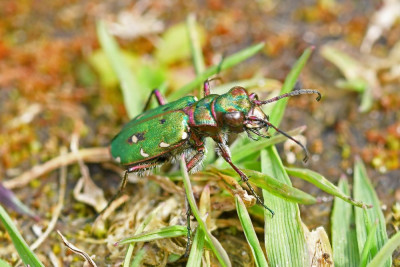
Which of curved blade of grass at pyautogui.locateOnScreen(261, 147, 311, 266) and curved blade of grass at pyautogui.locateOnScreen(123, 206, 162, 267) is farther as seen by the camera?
curved blade of grass at pyautogui.locateOnScreen(123, 206, 162, 267)

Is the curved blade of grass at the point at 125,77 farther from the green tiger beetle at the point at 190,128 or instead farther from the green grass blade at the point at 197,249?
the green grass blade at the point at 197,249

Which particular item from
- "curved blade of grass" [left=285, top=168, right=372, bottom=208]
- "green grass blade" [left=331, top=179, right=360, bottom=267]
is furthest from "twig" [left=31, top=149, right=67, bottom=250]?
"green grass blade" [left=331, top=179, right=360, bottom=267]

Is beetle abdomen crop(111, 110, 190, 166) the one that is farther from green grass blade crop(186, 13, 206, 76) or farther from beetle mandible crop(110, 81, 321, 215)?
green grass blade crop(186, 13, 206, 76)

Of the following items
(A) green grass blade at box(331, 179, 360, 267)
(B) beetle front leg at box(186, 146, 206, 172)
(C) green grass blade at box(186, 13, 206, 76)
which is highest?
(C) green grass blade at box(186, 13, 206, 76)

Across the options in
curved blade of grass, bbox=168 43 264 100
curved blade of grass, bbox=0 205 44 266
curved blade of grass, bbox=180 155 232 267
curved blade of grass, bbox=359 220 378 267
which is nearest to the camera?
curved blade of grass, bbox=180 155 232 267

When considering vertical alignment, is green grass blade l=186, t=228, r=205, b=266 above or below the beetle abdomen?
below

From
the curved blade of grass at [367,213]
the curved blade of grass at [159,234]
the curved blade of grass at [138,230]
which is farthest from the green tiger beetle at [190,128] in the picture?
the curved blade of grass at [367,213]
